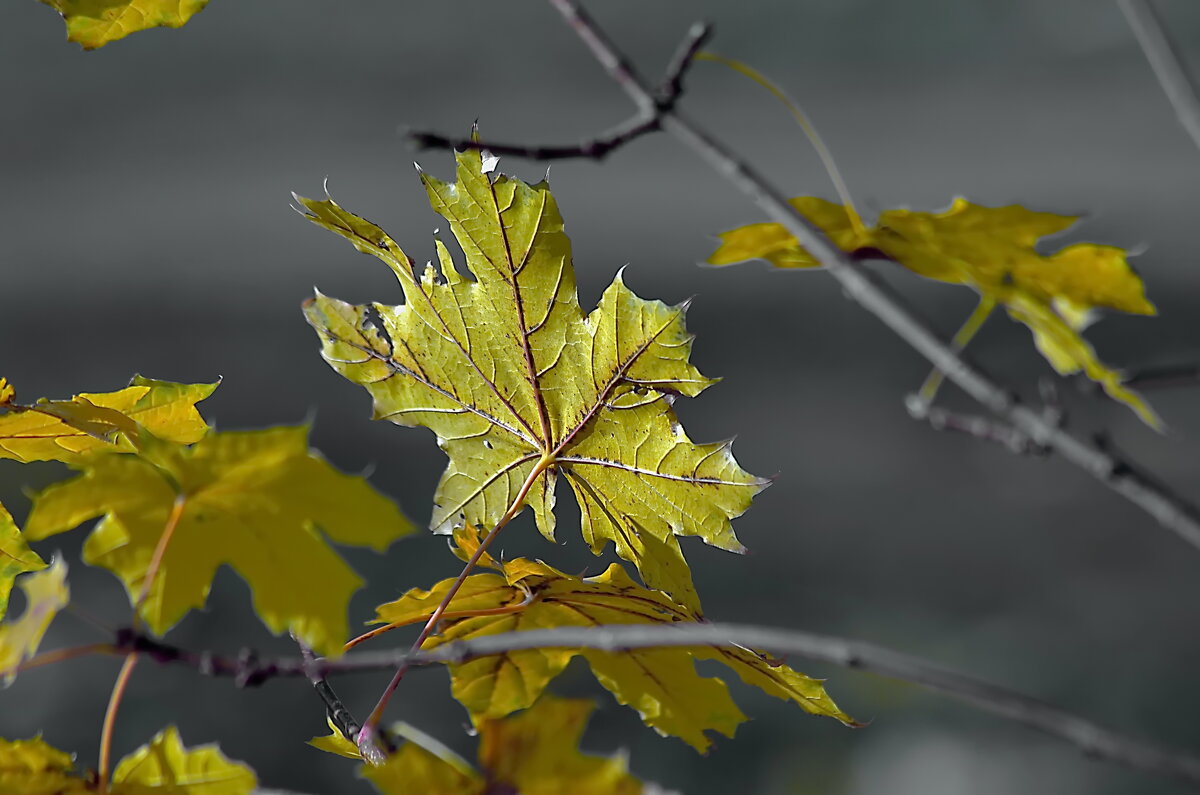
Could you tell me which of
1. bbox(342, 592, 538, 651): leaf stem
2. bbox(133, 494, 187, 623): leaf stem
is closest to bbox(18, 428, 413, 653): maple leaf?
bbox(133, 494, 187, 623): leaf stem

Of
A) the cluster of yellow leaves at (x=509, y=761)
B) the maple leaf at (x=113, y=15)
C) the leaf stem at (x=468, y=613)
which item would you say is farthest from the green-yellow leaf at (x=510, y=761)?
the maple leaf at (x=113, y=15)

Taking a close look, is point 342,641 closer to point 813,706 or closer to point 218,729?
point 813,706

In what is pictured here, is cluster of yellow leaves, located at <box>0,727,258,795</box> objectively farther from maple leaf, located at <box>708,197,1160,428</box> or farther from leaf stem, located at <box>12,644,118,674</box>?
maple leaf, located at <box>708,197,1160,428</box>

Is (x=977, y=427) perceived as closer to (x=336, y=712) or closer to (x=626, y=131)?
(x=626, y=131)

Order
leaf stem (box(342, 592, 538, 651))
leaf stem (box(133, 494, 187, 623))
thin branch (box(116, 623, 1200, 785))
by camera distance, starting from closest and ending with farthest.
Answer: thin branch (box(116, 623, 1200, 785)) → leaf stem (box(133, 494, 187, 623)) → leaf stem (box(342, 592, 538, 651))

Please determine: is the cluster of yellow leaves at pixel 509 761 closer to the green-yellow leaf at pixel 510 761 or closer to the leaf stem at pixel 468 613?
the green-yellow leaf at pixel 510 761

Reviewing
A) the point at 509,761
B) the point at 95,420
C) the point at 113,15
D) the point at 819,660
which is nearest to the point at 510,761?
the point at 509,761

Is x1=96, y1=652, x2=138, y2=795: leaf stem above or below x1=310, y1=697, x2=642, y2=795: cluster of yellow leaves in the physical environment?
below
